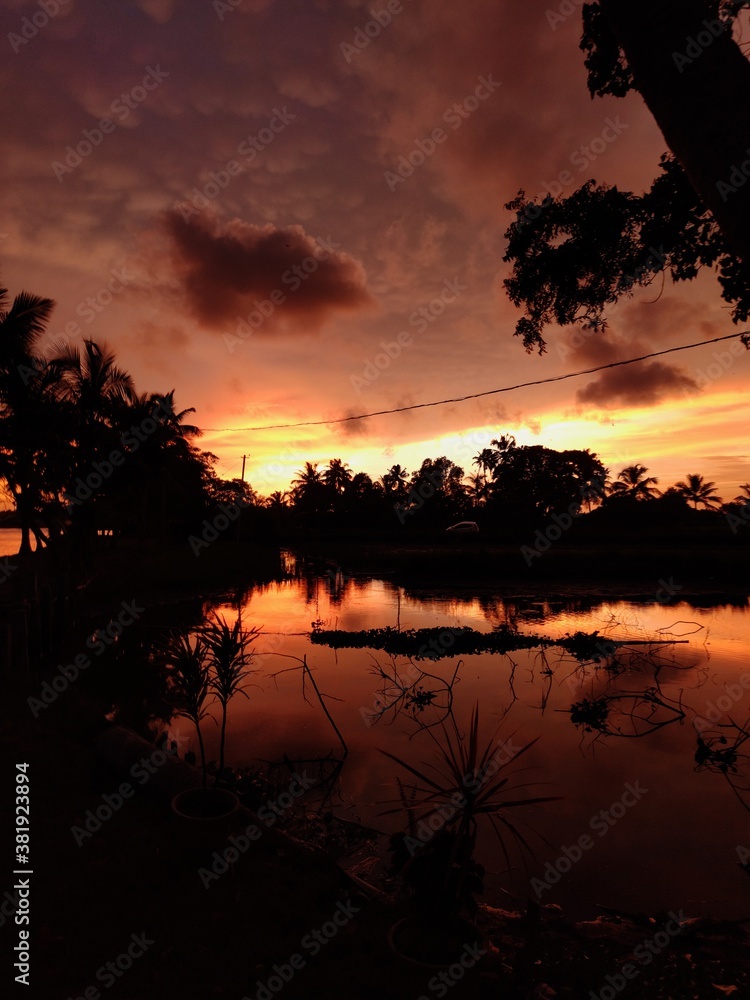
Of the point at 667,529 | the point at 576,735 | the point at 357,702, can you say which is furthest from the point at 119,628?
the point at 667,529

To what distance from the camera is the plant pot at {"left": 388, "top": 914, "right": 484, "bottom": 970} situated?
292 cm

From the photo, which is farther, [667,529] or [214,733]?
[667,529]

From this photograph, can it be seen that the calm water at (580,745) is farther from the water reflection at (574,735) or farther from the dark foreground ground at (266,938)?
the dark foreground ground at (266,938)

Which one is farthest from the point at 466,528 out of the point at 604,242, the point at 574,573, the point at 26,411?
the point at 604,242

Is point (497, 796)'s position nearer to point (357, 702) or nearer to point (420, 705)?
point (420, 705)

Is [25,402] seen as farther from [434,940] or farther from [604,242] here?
[434,940]

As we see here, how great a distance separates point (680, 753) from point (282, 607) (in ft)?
53.3

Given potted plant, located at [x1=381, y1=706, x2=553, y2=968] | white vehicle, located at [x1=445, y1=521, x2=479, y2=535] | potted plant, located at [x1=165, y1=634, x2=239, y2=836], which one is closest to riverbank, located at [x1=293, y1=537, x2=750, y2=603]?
white vehicle, located at [x1=445, y1=521, x2=479, y2=535]

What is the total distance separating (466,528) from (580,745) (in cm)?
4674

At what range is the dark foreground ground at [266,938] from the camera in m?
3.19

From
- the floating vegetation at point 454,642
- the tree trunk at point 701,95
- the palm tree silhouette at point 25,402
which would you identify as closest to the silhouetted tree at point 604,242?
the tree trunk at point 701,95

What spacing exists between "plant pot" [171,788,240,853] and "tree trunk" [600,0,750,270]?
16.3ft

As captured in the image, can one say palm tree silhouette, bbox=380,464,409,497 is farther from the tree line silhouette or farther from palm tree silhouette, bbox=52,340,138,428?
palm tree silhouette, bbox=52,340,138,428

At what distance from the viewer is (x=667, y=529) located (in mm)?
50969
